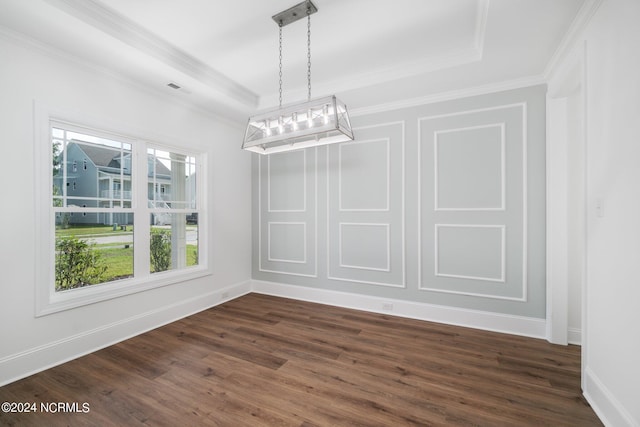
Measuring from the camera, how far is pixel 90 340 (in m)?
2.58

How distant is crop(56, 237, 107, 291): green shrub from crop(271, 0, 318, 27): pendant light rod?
9.14 feet

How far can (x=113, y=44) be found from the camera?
7.59 feet

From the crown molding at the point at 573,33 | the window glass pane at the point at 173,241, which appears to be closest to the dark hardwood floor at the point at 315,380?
the window glass pane at the point at 173,241

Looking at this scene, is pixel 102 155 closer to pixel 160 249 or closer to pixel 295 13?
pixel 160 249

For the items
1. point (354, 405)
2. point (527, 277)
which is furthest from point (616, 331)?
point (354, 405)

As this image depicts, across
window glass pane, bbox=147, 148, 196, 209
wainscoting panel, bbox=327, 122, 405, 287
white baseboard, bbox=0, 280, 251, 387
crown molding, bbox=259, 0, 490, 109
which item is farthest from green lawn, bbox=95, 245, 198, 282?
crown molding, bbox=259, 0, 490, 109

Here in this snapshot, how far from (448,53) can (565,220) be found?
6.57 ft

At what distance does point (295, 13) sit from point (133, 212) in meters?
2.58

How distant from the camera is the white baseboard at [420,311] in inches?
115

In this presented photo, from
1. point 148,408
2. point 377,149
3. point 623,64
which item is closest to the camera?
point 623,64

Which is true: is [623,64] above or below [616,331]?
above

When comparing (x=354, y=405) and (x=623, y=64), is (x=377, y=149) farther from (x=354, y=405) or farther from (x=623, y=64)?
(x=354, y=405)

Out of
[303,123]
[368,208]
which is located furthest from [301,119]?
[368,208]

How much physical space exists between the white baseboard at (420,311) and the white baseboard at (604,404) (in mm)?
990
